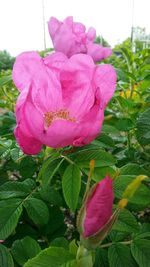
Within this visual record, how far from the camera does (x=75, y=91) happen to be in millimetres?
553

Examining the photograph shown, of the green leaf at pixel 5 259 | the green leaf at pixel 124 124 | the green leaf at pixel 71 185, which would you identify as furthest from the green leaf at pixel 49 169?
the green leaf at pixel 124 124

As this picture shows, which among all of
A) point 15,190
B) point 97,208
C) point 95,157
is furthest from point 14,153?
point 97,208

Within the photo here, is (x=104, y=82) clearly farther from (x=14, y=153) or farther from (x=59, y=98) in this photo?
(x=14, y=153)

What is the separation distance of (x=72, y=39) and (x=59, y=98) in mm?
170

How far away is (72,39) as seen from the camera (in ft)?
2.27

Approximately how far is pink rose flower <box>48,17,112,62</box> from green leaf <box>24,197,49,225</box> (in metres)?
0.27

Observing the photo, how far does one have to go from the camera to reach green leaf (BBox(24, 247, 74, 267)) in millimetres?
429

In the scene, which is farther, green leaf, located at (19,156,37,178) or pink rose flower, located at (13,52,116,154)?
green leaf, located at (19,156,37,178)

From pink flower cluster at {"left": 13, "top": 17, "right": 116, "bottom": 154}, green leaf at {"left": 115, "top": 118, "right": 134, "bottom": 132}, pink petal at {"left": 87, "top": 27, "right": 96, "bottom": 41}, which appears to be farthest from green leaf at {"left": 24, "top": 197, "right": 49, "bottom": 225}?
pink petal at {"left": 87, "top": 27, "right": 96, "bottom": 41}

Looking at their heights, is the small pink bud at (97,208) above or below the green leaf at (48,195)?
above

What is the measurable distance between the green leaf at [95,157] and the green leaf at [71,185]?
1 cm

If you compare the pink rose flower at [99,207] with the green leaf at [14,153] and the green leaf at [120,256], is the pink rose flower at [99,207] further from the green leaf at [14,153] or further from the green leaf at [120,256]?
the green leaf at [14,153]

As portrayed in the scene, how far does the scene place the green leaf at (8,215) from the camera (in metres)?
0.54

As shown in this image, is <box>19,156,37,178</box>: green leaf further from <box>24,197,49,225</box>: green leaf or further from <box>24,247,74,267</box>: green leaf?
<box>24,247,74,267</box>: green leaf
